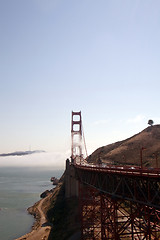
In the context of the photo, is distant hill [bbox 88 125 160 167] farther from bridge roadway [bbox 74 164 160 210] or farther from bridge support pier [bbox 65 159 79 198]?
bridge roadway [bbox 74 164 160 210]

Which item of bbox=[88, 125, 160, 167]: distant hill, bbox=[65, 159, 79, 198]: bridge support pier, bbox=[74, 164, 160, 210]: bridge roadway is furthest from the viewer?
bbox=[88, 125, 160, 167]: distant hill

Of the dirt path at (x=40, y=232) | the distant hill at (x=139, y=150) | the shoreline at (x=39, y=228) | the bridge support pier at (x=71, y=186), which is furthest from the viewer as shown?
the distant hill at (x=139, y=150)

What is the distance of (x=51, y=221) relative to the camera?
48.9 meters

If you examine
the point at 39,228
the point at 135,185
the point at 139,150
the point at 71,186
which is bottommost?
the point at 39,228

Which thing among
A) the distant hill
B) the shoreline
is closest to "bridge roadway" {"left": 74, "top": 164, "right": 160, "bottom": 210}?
the shoreline

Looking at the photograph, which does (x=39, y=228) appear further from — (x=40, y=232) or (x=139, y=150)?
(x=139, y=150)

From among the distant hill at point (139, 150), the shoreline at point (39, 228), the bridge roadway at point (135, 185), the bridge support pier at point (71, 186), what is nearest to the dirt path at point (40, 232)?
the shoreline at point (39, 228)

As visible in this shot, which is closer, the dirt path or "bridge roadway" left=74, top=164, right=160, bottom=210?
"bridge roadway" left=74, top=164, right=160, bottom=210

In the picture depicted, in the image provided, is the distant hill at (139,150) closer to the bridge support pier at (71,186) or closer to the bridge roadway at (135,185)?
the bridge support pier at (71,186)

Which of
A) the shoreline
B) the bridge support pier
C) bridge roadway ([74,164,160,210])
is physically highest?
bridge roadway ([74,164,160,210])

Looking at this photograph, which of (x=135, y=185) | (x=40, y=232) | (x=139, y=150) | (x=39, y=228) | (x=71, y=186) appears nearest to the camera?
(x=135, y=185)

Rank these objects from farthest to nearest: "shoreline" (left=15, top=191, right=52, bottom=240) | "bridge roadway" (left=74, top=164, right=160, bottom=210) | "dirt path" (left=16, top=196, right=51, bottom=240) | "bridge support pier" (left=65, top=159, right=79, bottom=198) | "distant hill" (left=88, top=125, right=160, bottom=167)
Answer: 1. "distant hill" (left=88, top=125, right=160, bottom=167)
2. "bridge support pier" (left=65, top=159, right=79, bottom=198)
3. "shoreline" (left=15, top=191, right=52, bottom=240)
4. "dirt path" (left=16, top=196, right=51, bottom=240)
5. "bridge roadway" (left=74, top=164, right=160, bottom=210)

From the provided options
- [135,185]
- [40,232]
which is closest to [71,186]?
[40,232]

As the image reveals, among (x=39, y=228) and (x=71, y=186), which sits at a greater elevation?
(x=71, y=186)
